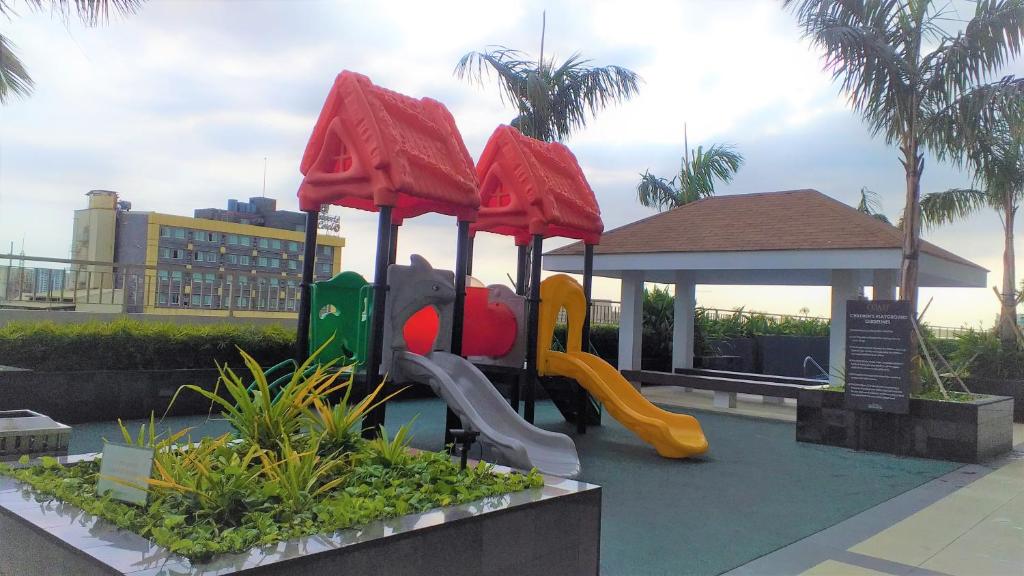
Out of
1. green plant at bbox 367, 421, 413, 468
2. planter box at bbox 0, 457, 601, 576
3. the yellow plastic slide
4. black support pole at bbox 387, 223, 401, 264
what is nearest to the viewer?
planter box at bbox 0, 457, 601, 576

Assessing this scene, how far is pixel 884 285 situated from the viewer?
13.7 meters

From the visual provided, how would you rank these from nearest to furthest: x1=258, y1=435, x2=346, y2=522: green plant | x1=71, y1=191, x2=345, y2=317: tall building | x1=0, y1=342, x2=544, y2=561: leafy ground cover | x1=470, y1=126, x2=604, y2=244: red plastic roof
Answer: x1=0, y1=342, x2=544, y2=561: leafy ground cover < x1=258, y1=435, x2=346, y2=522: green plant < x1=470, y1=126, x2=604, y2=244: red plastic roof < x1=71, y1=191, x2=345, y2=317: tall building

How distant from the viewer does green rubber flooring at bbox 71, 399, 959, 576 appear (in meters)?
4.89

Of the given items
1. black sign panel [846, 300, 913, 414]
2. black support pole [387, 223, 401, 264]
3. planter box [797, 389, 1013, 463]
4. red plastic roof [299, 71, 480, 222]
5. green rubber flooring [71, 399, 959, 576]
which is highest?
red plastic roof [299, 71, 480, 222]

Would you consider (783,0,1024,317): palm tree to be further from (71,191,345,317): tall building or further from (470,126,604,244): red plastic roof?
(71,191,345,317): tall building

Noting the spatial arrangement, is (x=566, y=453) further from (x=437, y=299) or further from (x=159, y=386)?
(x=159, y=386)

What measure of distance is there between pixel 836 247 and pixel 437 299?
23.9 feet

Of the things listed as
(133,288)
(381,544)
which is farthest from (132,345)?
(381,544)

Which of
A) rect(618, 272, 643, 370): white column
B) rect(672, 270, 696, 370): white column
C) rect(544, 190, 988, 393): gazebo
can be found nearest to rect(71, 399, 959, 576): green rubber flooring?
rect(544, 190, 988, 393): gazebo

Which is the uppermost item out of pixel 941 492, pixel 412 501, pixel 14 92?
pixel 14 92

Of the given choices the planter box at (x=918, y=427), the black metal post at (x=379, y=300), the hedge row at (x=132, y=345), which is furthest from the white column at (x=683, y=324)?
the black metal post at (x=379, y=300)

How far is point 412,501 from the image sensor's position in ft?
10.9

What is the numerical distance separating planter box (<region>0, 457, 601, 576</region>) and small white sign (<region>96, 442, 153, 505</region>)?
0.15 metres

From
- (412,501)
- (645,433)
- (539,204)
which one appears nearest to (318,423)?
(412,501)
